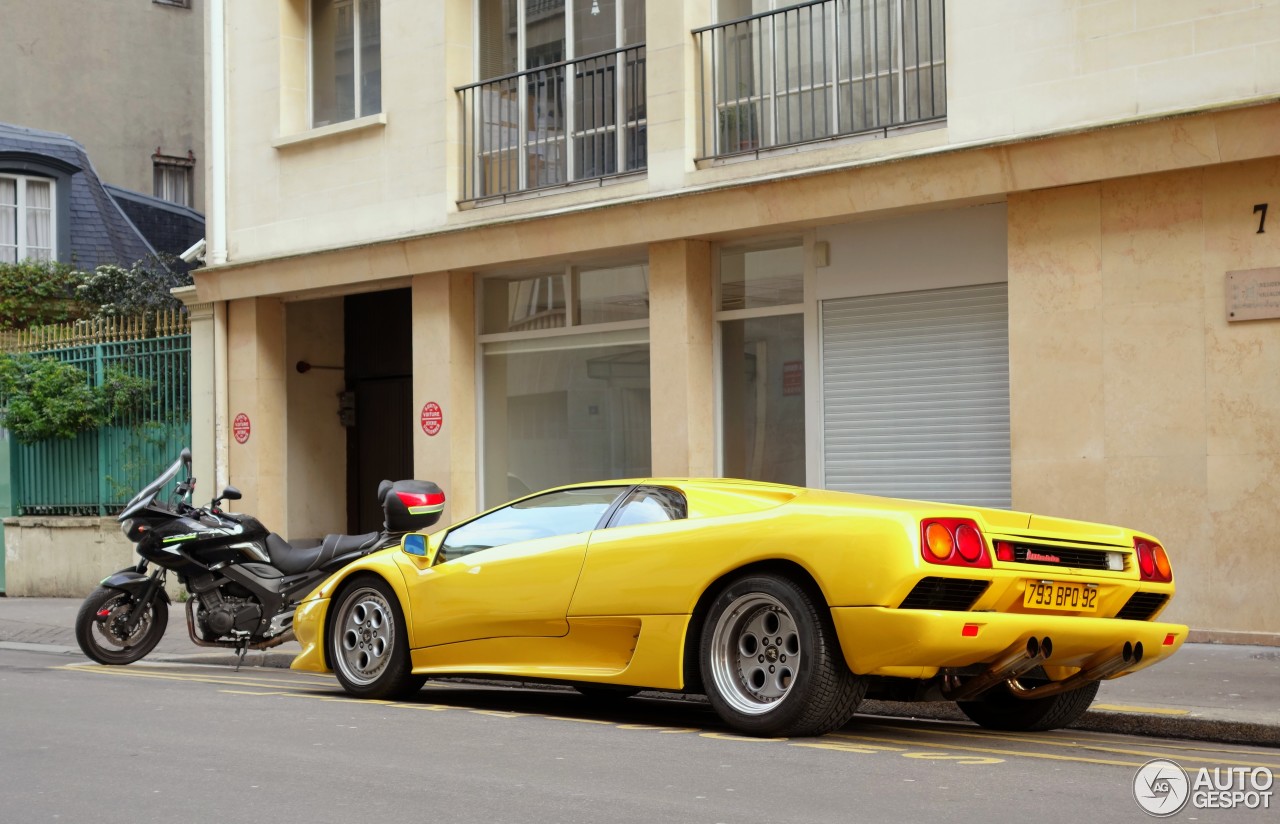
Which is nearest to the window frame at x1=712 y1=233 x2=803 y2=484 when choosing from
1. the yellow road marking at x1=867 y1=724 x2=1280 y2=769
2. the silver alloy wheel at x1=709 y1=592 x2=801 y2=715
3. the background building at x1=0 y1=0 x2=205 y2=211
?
the yellow road marking at x1=867 y1=724 x2=1280 y2=769

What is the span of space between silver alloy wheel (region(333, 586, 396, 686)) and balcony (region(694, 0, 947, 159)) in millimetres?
6360

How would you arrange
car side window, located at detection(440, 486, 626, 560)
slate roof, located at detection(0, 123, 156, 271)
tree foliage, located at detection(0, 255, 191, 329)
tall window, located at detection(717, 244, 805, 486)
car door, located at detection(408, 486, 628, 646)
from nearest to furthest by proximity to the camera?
car door, located at detection(408, 486, 628, 646), car side window, located at detection(440, 486, 626, 560), tall window, located at detection(717, 244, 805, 486), tree foliage, located at detection(0, 255, 191, 329), slate roof, located at detection(0, 123, 156, 271)

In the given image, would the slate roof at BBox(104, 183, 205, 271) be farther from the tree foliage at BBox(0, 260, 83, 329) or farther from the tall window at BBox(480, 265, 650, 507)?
the tall window at BBox(480, 265, 650, 507)

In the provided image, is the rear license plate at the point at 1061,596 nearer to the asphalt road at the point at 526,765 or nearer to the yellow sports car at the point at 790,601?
the yellow sports car at the point at 790,601

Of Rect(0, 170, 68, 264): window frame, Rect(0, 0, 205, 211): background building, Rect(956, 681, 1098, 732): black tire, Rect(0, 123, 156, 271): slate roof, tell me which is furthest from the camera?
Rect(0, 0, 205, 211): background building

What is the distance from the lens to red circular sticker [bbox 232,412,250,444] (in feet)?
61.2

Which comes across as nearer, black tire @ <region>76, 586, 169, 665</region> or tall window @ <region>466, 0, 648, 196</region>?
black tire @ <region>76, 586, 169, 665</region>

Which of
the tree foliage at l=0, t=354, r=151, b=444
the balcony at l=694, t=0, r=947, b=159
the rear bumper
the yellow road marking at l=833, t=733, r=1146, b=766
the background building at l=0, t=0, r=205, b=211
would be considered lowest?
the yellow road marking at l=833, t=733, r=1146, b=766

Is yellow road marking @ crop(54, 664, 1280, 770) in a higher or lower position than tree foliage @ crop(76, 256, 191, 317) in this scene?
lower

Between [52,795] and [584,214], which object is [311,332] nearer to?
[584,214]

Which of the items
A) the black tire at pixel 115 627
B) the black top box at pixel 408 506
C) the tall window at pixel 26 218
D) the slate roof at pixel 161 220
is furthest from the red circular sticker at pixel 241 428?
the slate roof at pixel 161 220

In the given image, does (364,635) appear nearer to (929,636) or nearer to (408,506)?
(408,506)

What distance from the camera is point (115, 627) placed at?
38.6 ft

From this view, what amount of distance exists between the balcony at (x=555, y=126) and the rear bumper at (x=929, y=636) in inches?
349
